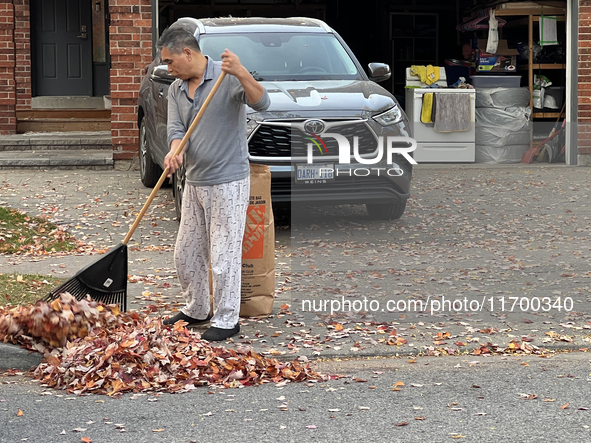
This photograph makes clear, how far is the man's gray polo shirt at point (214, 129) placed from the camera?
5.59m

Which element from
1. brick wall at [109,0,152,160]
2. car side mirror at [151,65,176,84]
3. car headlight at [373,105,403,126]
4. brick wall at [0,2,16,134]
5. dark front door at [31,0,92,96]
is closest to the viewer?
car headlight at [373,105,403,126]

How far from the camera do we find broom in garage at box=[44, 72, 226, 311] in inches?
217

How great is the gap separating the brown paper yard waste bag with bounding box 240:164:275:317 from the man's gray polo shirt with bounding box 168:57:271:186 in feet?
1.25

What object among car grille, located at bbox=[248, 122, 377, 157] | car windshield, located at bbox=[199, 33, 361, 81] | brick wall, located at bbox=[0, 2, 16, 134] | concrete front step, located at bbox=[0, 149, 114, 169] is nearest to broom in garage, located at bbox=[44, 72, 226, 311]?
car grille, located at bbox=[248, 122, 377, 157]

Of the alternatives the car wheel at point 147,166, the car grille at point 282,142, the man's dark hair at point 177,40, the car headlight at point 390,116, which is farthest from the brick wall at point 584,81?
the man's dark hair at point 177,40

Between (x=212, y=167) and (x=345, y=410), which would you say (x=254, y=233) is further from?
(x=345, y=410)

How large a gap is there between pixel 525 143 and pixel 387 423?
36.3 ft

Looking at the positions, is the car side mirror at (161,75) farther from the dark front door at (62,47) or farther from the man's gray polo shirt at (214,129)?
the dark front door at (62,47)

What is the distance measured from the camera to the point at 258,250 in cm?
619

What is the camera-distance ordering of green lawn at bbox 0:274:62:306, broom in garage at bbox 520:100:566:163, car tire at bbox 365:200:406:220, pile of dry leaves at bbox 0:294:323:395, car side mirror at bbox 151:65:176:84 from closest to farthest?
pile of dry leaves at bbox 0:294:323:395 → green lawn at bbox 0:274:62:306 → car side mirror at bbox 151:65:176:84 → car tire at bbox 365:200:406:220 → broom in garage at bbox 520:100:566:163

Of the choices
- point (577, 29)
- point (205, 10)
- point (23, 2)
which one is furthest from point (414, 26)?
point (23, 2)

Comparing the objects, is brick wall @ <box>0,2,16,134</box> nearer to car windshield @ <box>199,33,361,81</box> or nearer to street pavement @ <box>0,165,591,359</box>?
street pavement @ <box>0,165,591,359</box>

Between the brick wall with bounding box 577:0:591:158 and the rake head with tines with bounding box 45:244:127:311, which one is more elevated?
the brick wall with bounding box 577:0:591:158

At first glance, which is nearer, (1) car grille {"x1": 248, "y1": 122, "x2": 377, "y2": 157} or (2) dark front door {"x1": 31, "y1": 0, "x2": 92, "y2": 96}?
(1) car grille {"x1": 248, "y1": 122, "x2": 377, "y2": 157}
